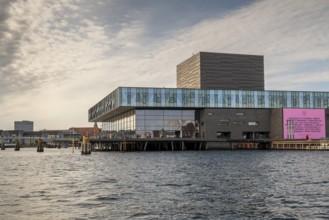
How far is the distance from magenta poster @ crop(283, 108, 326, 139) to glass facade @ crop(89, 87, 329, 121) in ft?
13.2

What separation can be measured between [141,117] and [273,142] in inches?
1802

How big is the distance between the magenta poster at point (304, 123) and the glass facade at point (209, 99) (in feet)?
13.2

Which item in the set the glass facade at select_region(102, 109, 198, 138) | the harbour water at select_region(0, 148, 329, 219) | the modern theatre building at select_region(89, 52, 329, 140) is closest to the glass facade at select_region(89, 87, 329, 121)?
the modern theatre building at select_region(89, 52, 329, 140)

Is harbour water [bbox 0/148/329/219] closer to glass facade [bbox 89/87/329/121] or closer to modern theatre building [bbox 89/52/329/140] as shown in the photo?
glass facade [bbox 89/87/329/121]

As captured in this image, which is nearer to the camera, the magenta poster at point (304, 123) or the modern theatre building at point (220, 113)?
the modern theatre building at point (220, 113)

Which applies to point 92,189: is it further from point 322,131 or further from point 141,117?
point 322,131

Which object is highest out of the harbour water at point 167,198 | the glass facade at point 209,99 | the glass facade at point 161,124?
the glass facade at point 209,99

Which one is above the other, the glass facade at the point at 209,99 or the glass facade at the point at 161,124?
the glass facade at the point at 209,99

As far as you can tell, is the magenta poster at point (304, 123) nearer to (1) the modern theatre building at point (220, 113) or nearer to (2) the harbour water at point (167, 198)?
(1) the modern theatre building at point (220, 113)

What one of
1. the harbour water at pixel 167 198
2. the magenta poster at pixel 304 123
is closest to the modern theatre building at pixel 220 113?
the magenta poster at pixel 304 123

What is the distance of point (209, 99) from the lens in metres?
151

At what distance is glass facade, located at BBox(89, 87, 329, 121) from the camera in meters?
144

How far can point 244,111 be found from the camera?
504 ft

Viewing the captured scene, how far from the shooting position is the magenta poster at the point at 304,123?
503 feet
